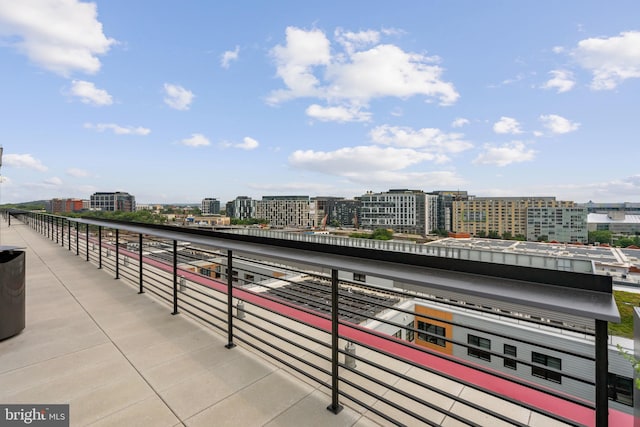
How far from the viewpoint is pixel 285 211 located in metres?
83.5

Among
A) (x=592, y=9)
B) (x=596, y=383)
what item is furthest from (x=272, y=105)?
(x=596, y=383)

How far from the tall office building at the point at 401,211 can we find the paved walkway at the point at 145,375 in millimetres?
74855

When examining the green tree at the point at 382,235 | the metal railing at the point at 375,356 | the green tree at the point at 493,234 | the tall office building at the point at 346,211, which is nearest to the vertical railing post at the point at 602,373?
the metal railing at the point at 375,356

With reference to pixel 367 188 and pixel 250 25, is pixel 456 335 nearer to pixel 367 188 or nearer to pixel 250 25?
pixel 250 25

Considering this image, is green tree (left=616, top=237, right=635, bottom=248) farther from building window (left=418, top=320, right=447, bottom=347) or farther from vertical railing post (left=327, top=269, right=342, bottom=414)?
vertical railing post (left=327, top=269, right=342, bottom=414)

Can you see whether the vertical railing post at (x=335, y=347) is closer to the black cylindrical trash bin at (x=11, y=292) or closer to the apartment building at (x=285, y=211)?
the black cylindrical trash bin at (x=11, y=292)

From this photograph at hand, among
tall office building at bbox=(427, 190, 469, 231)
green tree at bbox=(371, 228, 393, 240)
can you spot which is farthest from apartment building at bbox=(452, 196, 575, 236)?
green tree at bbox=(371, 228, 393, 240)

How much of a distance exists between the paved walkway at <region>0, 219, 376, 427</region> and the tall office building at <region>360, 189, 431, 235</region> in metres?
74.9

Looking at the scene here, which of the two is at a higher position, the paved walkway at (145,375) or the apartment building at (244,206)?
the apartment building at (244,206)

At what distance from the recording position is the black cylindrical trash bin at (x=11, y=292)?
254cm

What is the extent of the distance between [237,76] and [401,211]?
2617 inches

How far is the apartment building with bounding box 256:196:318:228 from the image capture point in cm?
8219

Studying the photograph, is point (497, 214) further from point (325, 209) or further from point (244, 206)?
point (244, 206)

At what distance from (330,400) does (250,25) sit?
1355cm
